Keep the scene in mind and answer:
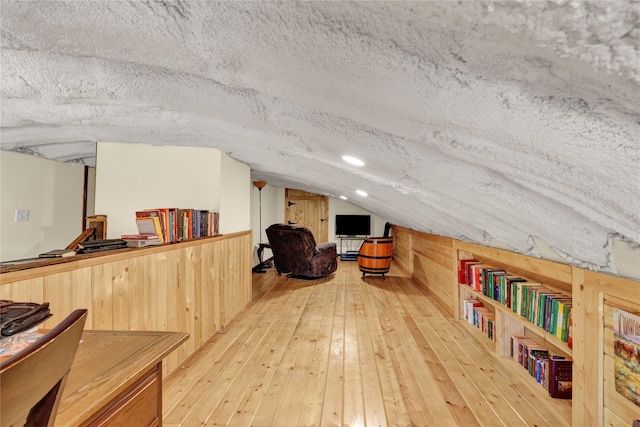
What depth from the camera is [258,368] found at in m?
2.25

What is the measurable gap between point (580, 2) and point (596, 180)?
2.07 feet

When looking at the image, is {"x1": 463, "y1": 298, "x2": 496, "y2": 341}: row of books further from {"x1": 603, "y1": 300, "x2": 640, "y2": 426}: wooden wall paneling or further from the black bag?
the black bag

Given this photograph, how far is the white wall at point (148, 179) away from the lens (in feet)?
9.00

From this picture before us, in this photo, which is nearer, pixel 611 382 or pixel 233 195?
pixel 611 382

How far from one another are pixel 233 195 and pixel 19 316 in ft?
8.73

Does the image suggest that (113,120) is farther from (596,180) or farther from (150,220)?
(596,180)

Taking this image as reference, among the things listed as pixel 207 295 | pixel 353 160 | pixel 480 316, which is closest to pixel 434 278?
pixel 480 316

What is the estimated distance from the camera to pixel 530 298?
206cm

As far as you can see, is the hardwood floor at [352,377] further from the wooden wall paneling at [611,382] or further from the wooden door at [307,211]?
the wooden door at [307,211]

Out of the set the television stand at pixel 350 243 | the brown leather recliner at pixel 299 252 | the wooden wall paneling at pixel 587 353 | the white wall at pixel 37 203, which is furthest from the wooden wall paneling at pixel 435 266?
the white wall at pixel 37 203

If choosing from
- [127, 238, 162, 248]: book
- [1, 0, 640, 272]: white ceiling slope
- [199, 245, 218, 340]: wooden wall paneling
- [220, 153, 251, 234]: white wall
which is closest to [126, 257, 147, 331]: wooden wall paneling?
[127, 238, 162, 248]: book

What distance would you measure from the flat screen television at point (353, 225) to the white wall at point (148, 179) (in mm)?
5531

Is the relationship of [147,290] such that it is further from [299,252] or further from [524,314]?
[299,252]

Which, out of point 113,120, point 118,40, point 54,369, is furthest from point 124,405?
point 113,120
